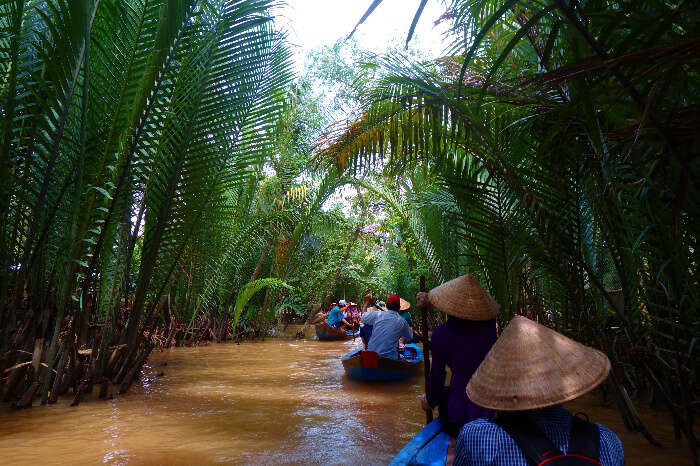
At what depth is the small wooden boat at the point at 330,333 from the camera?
15.4 metres

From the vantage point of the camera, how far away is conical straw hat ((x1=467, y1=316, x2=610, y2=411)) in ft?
5.55

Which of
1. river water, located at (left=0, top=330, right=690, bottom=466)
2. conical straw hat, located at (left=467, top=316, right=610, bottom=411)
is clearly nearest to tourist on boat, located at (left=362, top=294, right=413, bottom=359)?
river water, located at (left=0, top=330, right=690, bottom=466)

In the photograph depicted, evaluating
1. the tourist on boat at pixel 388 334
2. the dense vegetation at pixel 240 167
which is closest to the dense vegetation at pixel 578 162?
the dense vegetation at pixel 240 167

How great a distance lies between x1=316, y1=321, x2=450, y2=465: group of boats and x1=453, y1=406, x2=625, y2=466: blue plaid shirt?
135 centimetres

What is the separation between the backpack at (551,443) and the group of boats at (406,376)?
55.1 inches

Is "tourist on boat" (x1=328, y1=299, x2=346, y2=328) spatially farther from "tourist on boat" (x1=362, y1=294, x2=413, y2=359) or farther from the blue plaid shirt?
the blue plaid shirt

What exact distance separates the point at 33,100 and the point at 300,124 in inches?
496

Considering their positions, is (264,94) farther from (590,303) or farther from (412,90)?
(590,303)

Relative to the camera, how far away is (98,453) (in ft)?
13.8

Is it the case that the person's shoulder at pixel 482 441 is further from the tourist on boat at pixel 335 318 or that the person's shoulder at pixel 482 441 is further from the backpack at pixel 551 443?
the tourist on boat at pixel 335 318

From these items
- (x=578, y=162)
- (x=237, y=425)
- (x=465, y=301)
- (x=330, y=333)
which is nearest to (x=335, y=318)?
(x=330, y=333)

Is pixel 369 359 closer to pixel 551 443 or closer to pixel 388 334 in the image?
pixel 388 334

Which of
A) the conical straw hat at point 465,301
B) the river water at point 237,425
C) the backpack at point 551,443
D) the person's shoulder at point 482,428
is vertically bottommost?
the river water at point 237,425

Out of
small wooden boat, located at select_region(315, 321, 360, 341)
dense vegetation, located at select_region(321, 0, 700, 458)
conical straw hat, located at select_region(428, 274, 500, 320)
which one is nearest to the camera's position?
dense vegetation, located at select_region(321, 0, 700, 458)
